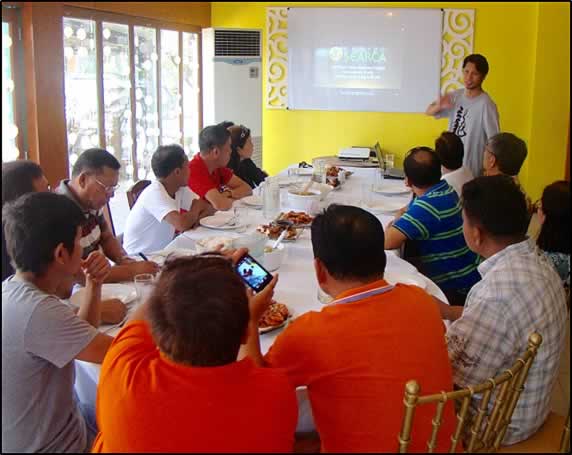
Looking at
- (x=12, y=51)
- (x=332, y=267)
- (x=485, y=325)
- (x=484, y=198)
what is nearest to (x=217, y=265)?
(x=332, y=267)

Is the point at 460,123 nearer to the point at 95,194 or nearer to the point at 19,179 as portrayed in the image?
the point at 95,194

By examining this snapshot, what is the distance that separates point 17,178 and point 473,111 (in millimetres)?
3527

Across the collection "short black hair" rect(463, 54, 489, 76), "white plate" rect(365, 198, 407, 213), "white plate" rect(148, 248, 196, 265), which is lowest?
"white plate" rect(148, 248, 196, 265)

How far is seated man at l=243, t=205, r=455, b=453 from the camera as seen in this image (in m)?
1.23

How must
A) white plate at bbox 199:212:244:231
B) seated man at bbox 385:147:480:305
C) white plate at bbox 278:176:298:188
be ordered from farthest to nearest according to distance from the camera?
white plate at bbox 278:176:298:188 → white plate at bbox 199:212:244:231 → seated man at bbox 385:147:480:305

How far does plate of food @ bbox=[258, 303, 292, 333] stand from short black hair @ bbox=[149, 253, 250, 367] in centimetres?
59

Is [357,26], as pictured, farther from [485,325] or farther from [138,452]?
[138,452]

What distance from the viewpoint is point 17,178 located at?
2170 mm

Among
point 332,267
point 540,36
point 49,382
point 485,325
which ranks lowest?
point 49,382

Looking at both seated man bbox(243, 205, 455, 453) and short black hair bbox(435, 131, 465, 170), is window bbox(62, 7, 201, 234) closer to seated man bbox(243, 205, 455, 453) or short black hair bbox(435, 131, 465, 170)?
short black hair bbox(435, 131, 465, 170)

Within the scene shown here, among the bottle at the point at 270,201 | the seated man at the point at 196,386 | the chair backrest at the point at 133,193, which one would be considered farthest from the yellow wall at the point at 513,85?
the seated man at the point at 196,386

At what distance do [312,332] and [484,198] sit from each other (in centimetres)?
76

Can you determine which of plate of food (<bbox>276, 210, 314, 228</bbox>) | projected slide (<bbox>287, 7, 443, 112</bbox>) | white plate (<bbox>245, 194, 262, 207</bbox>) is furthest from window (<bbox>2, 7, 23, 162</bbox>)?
projected slide (<bbox>287, 7, 443, 112</bbox>)

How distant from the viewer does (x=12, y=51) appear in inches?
158
